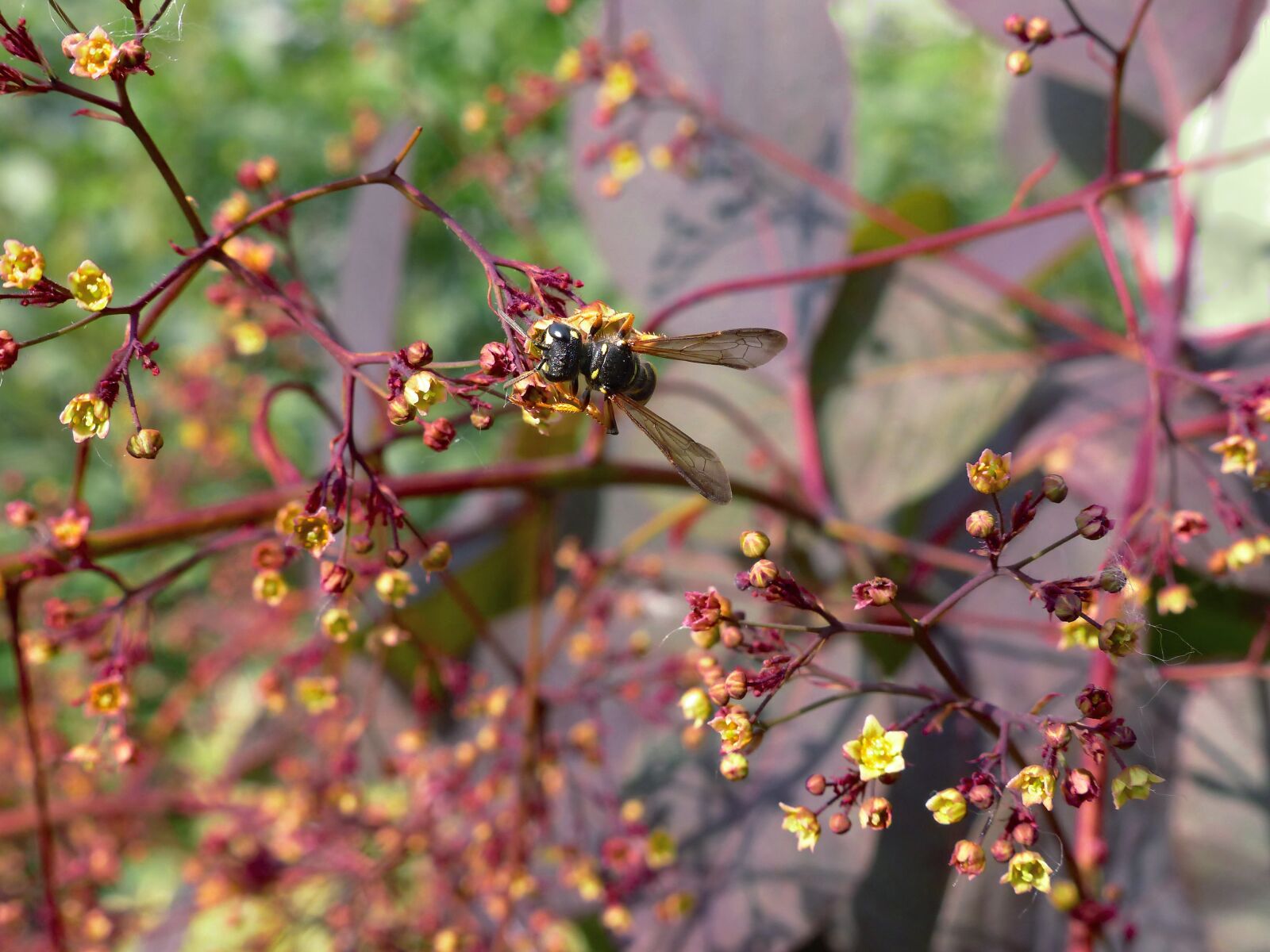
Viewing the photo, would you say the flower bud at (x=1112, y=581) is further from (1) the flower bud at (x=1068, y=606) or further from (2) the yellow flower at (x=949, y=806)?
(2) the yellow flower at (x=949, y=806)

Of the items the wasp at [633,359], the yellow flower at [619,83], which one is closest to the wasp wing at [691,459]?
the wasp at [633,359]

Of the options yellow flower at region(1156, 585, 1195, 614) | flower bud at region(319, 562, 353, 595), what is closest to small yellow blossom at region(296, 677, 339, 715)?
flower bud at region(319, 562, 353, 595)

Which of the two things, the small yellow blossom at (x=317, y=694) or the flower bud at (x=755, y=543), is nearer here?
the flower bud at (x=755, y=543)

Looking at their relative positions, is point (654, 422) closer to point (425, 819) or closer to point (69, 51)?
point (69, 51)

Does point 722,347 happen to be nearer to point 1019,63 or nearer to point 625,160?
point 1019,63

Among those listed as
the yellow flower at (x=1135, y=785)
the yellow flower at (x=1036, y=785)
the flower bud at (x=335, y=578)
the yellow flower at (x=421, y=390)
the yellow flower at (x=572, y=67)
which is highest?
the yellow flower at (x=572, y=67)

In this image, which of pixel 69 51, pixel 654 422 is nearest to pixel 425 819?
pixel 654 422
